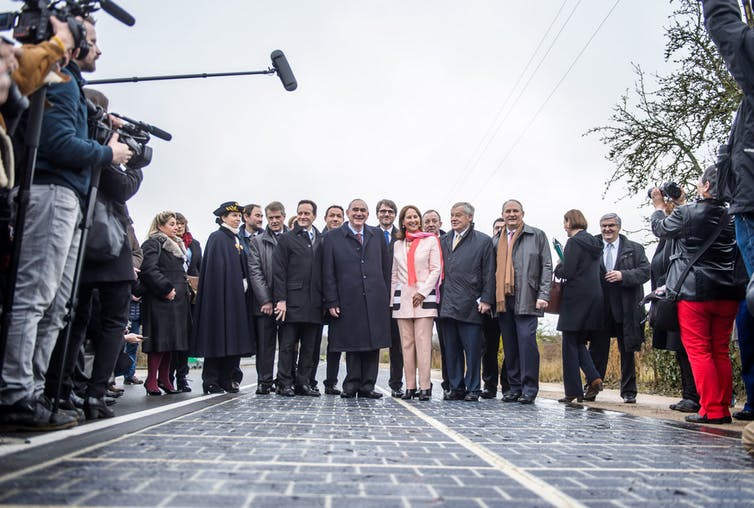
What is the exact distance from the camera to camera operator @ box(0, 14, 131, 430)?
3.55 metres

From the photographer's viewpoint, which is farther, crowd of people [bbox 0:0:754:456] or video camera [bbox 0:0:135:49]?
crowd of people [bbox 0:0:754:456]

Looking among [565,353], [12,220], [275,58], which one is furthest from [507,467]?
[275,58]

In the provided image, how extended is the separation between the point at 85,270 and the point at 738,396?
296 inches

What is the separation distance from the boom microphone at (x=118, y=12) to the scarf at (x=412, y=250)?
459 cm

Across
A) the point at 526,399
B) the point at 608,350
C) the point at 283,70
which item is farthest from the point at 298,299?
the point at 283,70

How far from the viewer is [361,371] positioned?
7832mm

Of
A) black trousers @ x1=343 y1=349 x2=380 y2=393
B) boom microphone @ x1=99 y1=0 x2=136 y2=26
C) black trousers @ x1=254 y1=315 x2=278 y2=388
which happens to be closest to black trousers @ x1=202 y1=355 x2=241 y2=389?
black trousers @ x1=254 y1=315 x2=278 y2=388

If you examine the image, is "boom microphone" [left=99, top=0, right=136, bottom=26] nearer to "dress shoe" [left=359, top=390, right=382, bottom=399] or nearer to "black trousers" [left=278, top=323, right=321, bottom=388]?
"black trousers" [left=278, top=323, right=321, bottom=388]

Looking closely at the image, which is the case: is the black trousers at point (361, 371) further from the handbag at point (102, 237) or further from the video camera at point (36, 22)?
the video camera at point (36, 22)

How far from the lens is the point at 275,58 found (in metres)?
12.3

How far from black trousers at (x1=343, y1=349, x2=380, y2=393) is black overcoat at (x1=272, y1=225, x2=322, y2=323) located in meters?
0.62

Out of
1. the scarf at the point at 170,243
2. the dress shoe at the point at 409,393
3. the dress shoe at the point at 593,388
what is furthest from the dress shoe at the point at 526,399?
the scarf at the point at 170,243

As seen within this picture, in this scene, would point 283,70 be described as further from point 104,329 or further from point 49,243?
point 49,243

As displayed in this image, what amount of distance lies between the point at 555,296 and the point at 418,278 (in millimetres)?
1658
